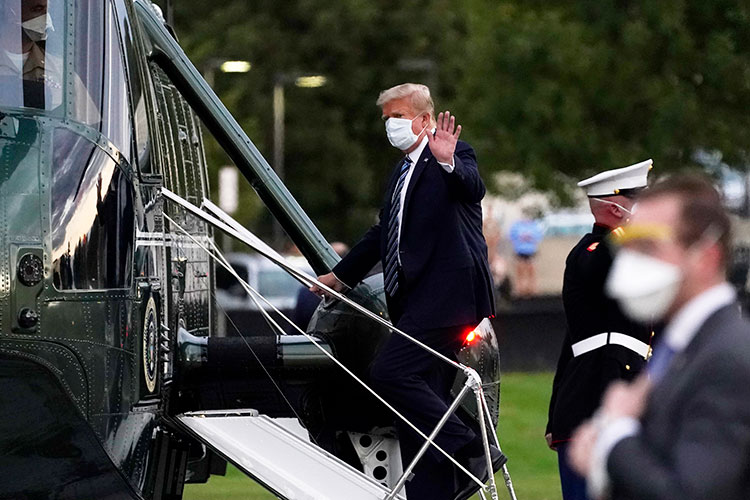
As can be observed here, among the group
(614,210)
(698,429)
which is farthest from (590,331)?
(698,429)

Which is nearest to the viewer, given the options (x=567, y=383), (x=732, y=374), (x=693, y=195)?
(x=732, y=374)

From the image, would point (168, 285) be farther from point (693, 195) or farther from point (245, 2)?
point (245, 2)

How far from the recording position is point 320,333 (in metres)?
8.25

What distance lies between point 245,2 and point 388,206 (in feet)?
116

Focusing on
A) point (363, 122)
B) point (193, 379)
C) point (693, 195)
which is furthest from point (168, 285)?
point (363, 122)

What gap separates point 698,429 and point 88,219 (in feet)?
11.1

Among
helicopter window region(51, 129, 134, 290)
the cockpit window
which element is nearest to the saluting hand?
the cockpit window

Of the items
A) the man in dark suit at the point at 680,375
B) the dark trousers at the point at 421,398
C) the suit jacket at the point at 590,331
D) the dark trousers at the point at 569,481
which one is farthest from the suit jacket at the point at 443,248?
the man in dark suit at the point at 680,375

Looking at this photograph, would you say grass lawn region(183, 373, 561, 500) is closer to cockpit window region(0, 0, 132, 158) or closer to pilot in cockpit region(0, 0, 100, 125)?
cockpit window region(0, 0, 132, 158)

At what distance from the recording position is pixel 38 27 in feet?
21.9

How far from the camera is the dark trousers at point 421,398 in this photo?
749 centimetres

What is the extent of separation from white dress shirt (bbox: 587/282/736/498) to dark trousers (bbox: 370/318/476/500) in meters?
3.94

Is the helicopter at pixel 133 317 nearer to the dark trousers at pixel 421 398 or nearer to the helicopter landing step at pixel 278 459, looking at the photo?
the helicopter landing step at pixel 278 459

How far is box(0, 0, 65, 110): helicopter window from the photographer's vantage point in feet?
Answer: 21.1
